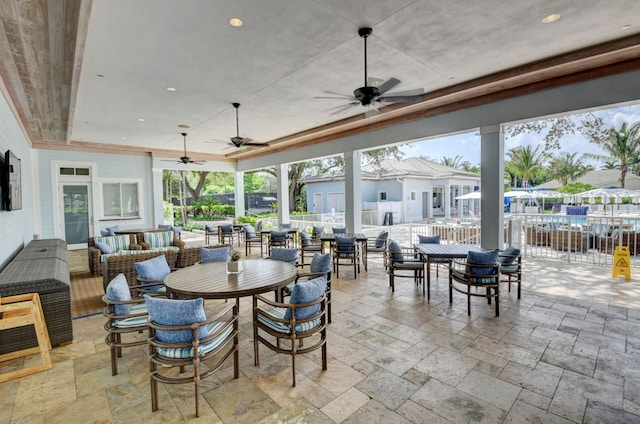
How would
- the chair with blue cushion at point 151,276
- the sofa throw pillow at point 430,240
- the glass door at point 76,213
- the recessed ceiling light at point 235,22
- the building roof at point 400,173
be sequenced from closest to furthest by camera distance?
the recessed ceiling light at point 235,22 < the chair with blue cushion at point 151,276 < the sofa throw pillow at point 430,240 < the glass door at point 76,213 < the building roof at point 400,173

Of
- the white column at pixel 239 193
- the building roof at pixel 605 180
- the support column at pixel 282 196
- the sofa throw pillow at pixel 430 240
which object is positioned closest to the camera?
the sofa throw pillow at pixel 430 240

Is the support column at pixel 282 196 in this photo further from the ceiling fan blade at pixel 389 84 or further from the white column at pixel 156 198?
the ceiling fan blade at pixel 389 84

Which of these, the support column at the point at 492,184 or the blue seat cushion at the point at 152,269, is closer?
the blue seat cushion at the point at 152,269

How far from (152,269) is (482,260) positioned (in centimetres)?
432

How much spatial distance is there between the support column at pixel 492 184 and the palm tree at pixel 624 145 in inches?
641

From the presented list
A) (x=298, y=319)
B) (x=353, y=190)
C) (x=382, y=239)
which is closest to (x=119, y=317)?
(x=298, y=319)

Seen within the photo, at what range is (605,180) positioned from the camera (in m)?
21.4

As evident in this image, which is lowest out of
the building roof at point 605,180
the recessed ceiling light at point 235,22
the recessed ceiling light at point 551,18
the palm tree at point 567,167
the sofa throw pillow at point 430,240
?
the sofa throw pillow at point 430,240

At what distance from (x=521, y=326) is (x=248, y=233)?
22.4 ft

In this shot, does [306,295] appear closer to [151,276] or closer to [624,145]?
[151,276]

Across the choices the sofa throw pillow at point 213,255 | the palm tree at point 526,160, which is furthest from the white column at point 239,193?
the palm tree at point 526,160

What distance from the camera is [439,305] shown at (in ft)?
14.7

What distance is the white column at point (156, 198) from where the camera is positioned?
37.0ft

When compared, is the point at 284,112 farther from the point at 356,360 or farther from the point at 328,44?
the point at 356,360
